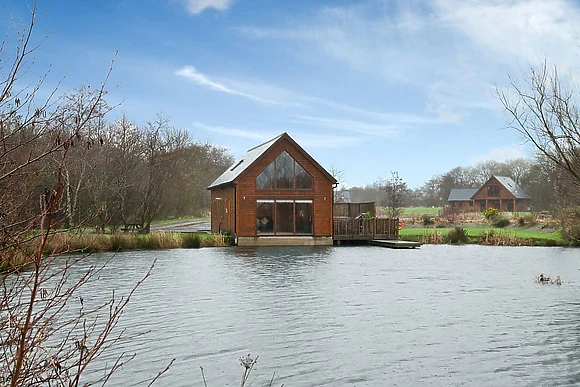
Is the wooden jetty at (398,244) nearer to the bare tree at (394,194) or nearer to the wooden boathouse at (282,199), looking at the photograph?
the wooden boathouse at (282,199)

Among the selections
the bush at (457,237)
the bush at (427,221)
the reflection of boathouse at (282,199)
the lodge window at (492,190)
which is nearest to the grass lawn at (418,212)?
the bush at (427,221)

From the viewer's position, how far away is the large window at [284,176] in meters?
27.5

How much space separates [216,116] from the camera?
27.6m

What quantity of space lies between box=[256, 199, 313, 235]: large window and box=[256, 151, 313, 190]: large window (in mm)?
696

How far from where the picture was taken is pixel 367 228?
29.0 metres

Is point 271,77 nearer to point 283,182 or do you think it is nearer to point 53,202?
point 283,182

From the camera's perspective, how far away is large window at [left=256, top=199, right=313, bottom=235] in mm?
27453

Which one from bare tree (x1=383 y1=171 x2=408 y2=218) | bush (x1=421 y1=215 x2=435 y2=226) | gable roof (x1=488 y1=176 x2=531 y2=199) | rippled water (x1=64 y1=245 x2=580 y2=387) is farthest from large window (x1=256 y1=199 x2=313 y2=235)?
gable roof (x1=488 y1=176 x2=531 y2=199)

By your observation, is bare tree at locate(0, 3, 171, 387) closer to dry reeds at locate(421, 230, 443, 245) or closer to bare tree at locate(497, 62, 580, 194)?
bare tree at locate(497, 62, 580, 194)

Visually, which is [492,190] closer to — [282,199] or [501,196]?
[501,196]

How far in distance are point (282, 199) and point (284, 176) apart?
1065 mm

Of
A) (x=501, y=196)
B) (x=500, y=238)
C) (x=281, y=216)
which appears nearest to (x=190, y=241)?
(x=281, y=216)

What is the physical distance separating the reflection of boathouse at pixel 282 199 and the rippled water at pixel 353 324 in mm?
8902

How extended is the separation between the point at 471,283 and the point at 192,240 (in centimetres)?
1396
